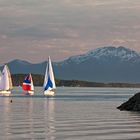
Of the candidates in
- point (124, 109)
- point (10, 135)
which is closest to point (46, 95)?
point (124, 109)

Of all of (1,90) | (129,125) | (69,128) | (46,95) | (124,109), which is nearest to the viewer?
(69,128)

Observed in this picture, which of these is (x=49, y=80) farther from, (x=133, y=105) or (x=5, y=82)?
(x=133, y=105)

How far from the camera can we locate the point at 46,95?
5876 inches

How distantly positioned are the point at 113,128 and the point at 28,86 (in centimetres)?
12731

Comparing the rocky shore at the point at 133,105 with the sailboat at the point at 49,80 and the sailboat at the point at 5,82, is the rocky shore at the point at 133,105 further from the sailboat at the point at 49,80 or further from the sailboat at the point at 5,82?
the sailboat at the point at 5,82

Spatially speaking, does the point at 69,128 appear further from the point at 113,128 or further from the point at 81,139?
the point at 81,139

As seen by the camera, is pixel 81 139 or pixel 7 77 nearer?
pixel 81 139

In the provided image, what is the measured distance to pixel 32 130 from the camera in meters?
39.5

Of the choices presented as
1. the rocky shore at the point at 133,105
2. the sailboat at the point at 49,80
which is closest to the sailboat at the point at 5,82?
the sailboat at the point at 49,80

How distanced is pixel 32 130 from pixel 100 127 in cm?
644

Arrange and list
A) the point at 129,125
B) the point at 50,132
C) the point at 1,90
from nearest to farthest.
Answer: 1. the point at 50,132
2. the point at 129,125
3. the point at 1,90

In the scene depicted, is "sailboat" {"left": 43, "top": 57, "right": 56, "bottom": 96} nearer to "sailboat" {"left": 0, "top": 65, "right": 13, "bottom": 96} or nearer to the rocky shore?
"sailboat" {"left": 0, "top": 65, "right": 13, "bottom": 96}

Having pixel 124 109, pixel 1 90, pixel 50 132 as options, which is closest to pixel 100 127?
pixel 50 132

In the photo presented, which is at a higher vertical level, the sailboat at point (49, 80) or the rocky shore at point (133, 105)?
the sailboat at point (49, 80)
